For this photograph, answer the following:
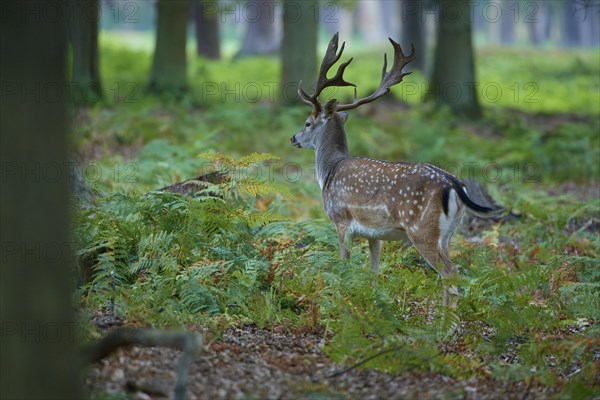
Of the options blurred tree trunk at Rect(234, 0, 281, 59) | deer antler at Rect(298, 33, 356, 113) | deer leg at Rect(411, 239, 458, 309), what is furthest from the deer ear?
blurred tree trunk at Rect(234, 0, 281, 59)

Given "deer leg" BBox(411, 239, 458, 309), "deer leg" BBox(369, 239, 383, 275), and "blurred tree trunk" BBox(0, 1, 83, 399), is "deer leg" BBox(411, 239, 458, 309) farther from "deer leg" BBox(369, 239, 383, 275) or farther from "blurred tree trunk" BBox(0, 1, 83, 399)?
"blurred tree trunk" BBox(0, 1, 83, 399)

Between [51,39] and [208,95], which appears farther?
[208,95]

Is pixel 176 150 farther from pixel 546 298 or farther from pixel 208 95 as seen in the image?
pixel 208 95

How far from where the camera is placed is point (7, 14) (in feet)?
12.8

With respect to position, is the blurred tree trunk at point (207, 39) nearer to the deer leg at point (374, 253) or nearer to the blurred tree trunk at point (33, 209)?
the deer leg at point (374, 253)

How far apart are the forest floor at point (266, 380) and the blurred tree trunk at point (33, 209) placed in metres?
0.72

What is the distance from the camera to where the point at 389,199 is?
7445 mm

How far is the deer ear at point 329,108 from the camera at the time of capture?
348 inches

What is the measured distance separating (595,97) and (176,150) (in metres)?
16.9

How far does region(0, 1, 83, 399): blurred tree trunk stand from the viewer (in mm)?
3928

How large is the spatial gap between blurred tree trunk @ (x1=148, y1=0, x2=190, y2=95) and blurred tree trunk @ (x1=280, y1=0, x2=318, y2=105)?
2686mm

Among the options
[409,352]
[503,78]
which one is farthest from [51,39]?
[503,78]

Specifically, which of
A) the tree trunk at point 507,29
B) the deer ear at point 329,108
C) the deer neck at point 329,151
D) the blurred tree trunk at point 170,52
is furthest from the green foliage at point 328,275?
the tree trunk at point 507,29

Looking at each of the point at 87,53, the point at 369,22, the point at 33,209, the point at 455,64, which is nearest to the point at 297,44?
the point at 455,64
